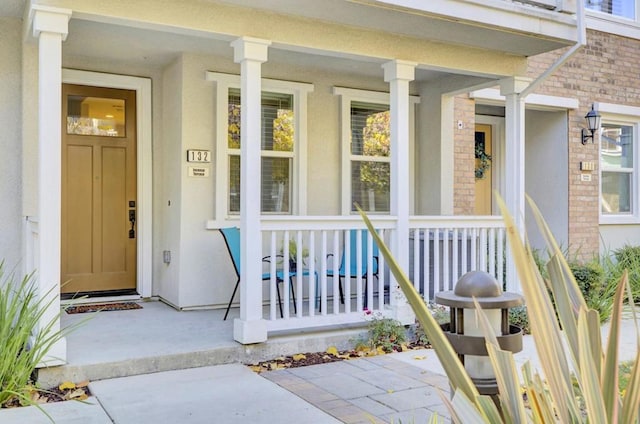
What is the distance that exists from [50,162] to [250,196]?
152 cm

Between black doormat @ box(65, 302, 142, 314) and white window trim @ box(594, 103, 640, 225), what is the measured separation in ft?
22.3

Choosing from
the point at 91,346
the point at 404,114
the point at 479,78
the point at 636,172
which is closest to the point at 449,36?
the point at 404,114

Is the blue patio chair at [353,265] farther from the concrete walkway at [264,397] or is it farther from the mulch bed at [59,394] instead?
the mulch bed at [59,394]

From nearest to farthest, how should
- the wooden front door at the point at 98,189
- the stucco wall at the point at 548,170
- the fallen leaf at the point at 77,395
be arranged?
the fallen leaf at the point at 77,395, the wooden front door at the point at 98,189, the stucco wall at the point at 548,170

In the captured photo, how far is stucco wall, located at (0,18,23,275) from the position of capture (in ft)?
17.1

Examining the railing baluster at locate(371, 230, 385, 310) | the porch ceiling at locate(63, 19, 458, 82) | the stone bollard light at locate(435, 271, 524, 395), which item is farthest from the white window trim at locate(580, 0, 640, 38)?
the stone bollard light at locate(435, 271, 524, 395)

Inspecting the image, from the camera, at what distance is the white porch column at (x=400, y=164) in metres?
5.71

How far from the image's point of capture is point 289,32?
5086mm

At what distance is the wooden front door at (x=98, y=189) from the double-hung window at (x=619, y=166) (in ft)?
22.7

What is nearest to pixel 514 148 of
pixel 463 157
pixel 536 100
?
pixel 463 157

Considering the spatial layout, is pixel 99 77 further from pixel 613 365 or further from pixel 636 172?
pixel 636 172

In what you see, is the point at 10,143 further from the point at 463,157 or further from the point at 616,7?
the point at 616,7

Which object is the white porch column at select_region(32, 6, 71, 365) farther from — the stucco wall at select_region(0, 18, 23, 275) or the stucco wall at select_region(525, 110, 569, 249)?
the stucco wall at select_region(525, 110, 569, 249)

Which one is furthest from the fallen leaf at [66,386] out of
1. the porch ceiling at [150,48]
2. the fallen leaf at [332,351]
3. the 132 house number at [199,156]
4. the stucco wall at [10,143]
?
the porch ceiling at [150,48]
